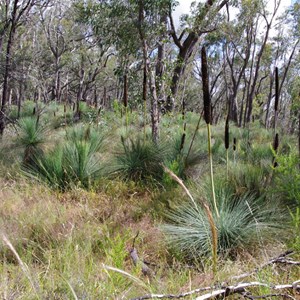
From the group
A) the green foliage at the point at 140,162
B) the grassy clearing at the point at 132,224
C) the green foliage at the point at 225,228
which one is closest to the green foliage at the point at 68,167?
the grassy clearing at the point at 132,224

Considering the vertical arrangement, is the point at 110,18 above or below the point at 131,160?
above

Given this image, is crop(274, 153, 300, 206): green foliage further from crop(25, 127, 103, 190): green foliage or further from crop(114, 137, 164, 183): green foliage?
crop(25, 127, 103, 190): green foliage

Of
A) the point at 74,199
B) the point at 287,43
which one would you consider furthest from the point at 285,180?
the point at 287,43

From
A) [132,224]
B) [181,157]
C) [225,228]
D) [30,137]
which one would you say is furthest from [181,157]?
[30,137]

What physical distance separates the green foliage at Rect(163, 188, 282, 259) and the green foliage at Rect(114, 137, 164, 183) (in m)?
2.22

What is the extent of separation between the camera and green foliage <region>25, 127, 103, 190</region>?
557cm

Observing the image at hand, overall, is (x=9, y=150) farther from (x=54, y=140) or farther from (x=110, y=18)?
(x=110, y=18)

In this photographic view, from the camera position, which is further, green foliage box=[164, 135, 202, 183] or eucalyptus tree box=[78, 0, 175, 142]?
eucalyptus tree box=[78, 0, 175, 142]

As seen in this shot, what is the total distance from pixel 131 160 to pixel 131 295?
4031 millimetres

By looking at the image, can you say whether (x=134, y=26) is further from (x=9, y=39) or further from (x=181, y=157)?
(x=9, y=39)

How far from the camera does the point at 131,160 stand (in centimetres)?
622

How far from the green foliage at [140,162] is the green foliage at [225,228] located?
2.22 m

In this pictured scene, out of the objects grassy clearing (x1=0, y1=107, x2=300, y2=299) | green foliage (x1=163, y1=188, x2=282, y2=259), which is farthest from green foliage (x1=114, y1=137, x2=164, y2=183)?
green foliage (x1=163, y1=188, x2=282, y2=259)

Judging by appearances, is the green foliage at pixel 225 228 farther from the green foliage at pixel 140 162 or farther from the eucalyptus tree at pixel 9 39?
the eucalyptus tree at pixel 9 39
